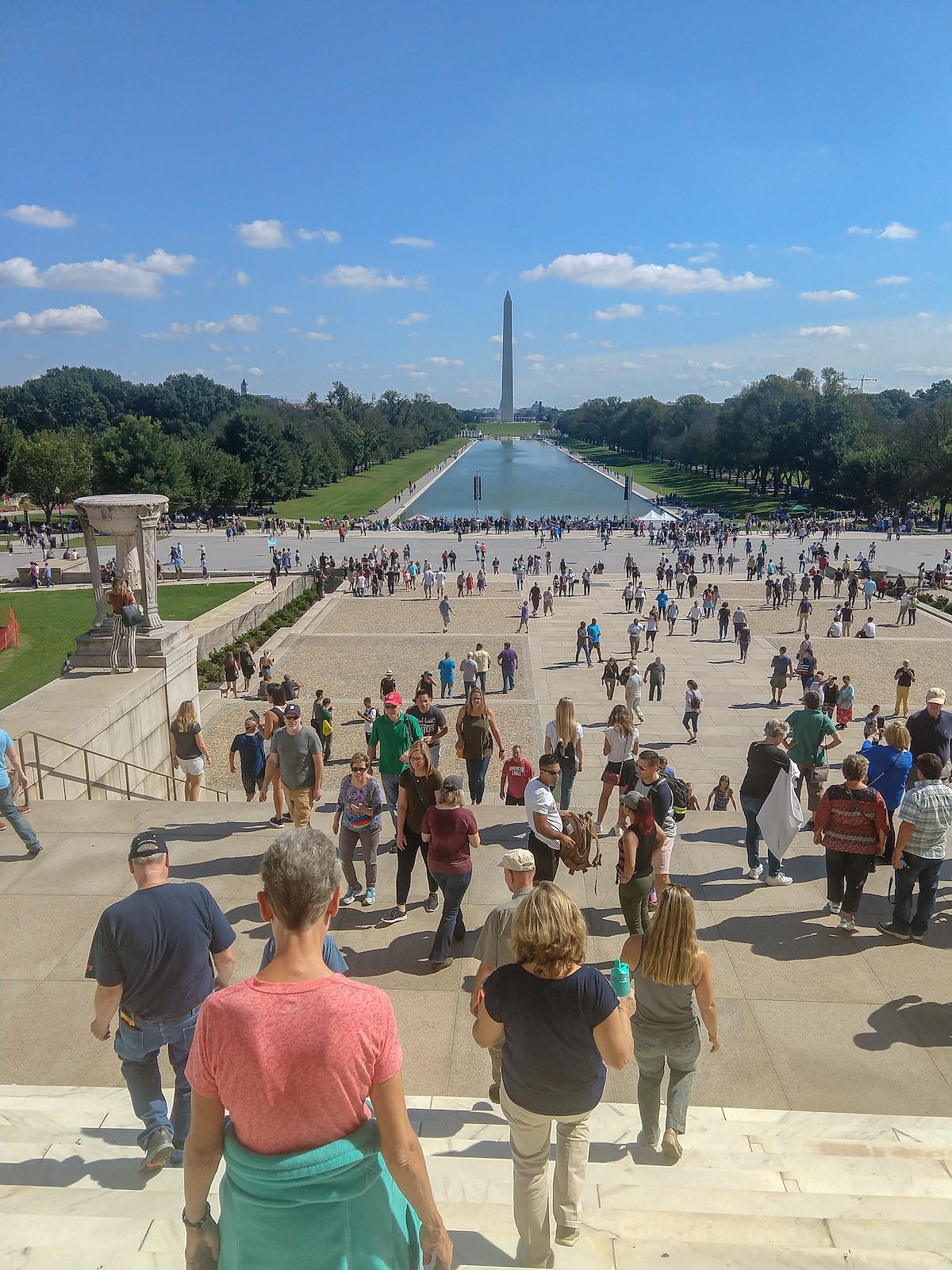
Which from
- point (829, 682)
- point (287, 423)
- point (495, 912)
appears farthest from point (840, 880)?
point (287, 423)

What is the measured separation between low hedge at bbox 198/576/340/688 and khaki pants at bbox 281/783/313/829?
586 inches

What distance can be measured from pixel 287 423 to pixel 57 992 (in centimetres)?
8598

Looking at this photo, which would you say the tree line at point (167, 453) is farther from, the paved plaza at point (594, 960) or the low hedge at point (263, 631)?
the paved plaza at point (594, 960)

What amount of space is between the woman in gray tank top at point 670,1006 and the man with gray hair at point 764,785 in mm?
3418

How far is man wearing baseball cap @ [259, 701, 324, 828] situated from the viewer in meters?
8.27

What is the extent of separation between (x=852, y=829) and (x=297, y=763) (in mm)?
4658

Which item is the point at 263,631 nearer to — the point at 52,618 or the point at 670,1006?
the point at 52,618

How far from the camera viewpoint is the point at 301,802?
838 centimetres

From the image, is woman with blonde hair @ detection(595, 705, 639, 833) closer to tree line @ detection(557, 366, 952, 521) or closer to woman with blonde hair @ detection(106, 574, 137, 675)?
woman with blonde hair @ detection(106, 574, 137, 675)

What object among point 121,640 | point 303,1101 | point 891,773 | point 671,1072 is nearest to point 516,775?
point 891,773

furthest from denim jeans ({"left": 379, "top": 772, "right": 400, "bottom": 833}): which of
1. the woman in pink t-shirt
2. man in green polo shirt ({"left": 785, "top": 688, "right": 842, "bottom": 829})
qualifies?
the woman in pink t-shirt

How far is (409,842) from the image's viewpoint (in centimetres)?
683

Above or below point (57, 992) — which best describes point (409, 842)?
above

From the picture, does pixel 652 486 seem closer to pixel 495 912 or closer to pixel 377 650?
pixel 377 650
